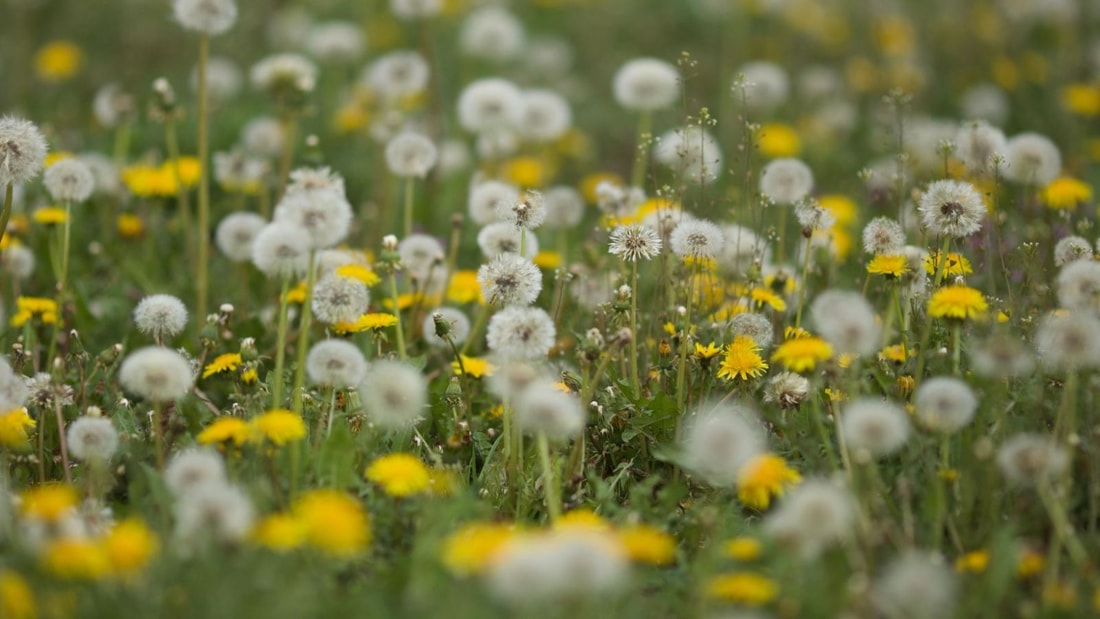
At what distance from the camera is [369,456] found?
2.81 metres

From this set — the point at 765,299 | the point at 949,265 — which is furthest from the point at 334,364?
the point at 949,265

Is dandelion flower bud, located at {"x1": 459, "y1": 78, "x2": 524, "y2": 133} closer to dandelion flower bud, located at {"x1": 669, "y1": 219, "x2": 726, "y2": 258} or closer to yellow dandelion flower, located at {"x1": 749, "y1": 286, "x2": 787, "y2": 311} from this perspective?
yellow dandelion flower, located at {"x1": 749, "y1": 286, "x2": 787, "y2": 311}

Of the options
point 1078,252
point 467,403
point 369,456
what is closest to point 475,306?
point 467,403

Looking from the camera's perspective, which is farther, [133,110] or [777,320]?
[133,110]

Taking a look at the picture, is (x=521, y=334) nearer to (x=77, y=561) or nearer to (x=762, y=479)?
(x=762, y=479)

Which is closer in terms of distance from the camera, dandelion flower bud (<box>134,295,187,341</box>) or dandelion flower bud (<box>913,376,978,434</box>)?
dandelion flower bud (<box>913,376,978,434</box>)

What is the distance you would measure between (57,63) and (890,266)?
4.59 m

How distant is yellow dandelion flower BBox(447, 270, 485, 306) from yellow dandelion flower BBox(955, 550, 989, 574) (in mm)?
1845

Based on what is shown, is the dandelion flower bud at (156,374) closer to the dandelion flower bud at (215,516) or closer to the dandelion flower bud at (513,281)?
the dandelion flower bud at (215,516)

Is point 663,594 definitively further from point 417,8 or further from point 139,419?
point 417,8

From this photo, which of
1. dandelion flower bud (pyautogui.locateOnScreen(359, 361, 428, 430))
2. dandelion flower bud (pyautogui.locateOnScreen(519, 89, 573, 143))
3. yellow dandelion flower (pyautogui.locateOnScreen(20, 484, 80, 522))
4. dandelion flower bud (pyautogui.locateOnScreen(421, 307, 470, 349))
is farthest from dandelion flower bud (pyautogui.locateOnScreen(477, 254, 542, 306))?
dandelion flower bud (pyautogui.locateOnScreen(519, 89, 573, 143))

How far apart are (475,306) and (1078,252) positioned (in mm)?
1895

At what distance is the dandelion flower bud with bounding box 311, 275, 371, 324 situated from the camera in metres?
3.12

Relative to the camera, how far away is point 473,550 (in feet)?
6.89
